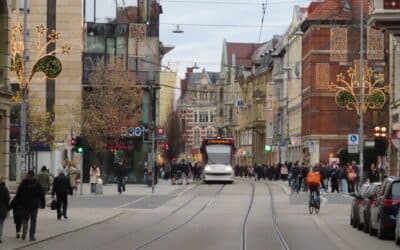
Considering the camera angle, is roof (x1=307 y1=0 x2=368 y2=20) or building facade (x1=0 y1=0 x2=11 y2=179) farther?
roof (x1=307 y1=0 x2=368 y2=20)

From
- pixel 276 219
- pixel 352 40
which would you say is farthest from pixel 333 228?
pixel 352 40

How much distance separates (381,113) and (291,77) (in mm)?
31331

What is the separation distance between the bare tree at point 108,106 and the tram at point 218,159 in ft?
20.0

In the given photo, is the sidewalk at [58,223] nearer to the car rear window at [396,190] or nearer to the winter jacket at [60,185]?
the winter jacket at [60,185]

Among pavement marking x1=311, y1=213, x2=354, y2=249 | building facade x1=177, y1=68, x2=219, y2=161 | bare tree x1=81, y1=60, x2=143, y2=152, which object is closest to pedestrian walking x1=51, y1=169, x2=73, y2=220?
pavement marking x1=311, y1=213, x2=354, y2=249

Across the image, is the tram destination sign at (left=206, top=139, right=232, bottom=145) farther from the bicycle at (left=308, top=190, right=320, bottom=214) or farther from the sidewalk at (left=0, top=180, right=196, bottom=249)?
the bicycle at (left=308, top=190, right=320, bottom=214)

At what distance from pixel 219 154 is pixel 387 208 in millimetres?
49223

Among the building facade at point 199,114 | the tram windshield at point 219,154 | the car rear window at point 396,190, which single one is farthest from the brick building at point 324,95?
the building facade at point 199,114

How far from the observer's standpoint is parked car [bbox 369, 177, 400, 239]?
78.1ft

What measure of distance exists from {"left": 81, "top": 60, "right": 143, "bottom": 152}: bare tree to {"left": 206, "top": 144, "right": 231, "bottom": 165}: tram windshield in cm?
621

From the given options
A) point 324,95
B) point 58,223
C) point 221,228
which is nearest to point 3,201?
point 58,223

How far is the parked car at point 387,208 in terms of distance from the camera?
23797 mm

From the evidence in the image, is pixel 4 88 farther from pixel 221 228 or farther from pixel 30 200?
pixel 30 200

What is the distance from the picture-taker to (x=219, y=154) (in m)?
73.0
